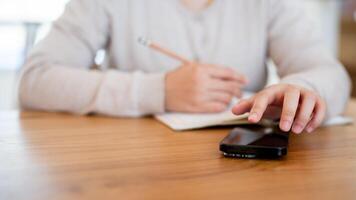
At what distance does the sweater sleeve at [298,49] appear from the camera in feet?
2.78

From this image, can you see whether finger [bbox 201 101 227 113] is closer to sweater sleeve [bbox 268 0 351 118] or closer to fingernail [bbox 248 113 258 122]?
sweater sleeve [bbox 268 0 351 118]

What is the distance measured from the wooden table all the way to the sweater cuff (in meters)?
0.11

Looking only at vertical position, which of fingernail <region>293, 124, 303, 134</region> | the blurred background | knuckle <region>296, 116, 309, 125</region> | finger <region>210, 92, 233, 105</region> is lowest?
the blurred background

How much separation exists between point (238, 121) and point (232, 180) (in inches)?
11.3

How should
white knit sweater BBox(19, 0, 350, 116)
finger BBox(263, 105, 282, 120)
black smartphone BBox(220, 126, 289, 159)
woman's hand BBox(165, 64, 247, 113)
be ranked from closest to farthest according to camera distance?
black smartphone BBox(220, 126, 289, 159) < finger BBox(263, 105, 282, 120) < woman's hand BBox(165, 64, 247, 113) < white knit sweater BBox(19, 0, 350, 116)

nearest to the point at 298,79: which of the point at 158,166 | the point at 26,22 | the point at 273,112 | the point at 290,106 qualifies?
the point at 273,112

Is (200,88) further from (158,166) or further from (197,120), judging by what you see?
(158,166)

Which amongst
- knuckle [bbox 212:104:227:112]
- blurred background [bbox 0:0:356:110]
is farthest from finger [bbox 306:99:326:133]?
blurred background [bbox 0:0:356:110]

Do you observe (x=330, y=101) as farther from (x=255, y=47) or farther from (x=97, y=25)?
(x=97, y=25)

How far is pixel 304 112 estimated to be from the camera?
0.58 meters

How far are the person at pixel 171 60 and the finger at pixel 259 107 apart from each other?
18 cm

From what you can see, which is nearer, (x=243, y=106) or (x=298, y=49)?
(x=243, y=106)

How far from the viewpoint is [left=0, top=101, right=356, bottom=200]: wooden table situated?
401 millimetres

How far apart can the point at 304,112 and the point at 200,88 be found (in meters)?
0.27
